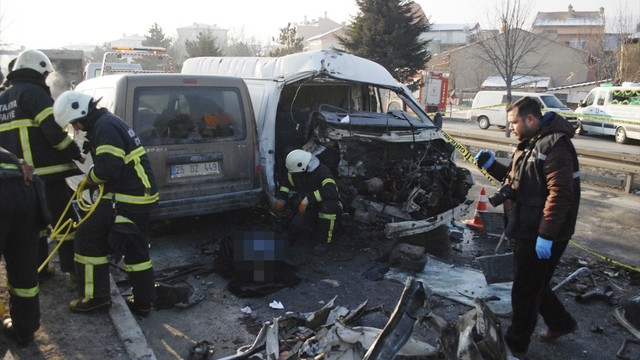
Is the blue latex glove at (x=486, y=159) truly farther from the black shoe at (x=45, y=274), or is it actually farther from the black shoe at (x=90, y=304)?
the black shoe at (x=45, y=274)

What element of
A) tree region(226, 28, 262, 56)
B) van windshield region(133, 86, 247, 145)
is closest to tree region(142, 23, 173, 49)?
tree region(226, 28, 262, 56)

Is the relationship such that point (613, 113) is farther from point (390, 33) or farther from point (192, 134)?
point (192, 134)

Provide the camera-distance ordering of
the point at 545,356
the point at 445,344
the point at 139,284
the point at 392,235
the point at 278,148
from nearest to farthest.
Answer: the point at 445,344, the point at 545,356, the point at 139,284, the point at 392,235, the point at 278,148

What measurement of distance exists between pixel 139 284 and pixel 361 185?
2.86 meters

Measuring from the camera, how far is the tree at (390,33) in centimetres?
2289

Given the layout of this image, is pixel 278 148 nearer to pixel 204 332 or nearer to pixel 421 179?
pixel 421 179

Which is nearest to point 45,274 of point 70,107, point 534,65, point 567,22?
point 70,107

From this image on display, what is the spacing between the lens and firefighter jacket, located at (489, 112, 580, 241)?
3047mm

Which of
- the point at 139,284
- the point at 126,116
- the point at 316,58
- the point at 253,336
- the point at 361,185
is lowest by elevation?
A: the point at 253,336

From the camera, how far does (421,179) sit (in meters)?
5.36

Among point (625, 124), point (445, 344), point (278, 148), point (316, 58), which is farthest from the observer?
point (625, 124)

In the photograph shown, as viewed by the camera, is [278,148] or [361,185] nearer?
[361,185]

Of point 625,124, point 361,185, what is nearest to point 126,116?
point 361,185

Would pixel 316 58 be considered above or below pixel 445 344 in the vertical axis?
above
